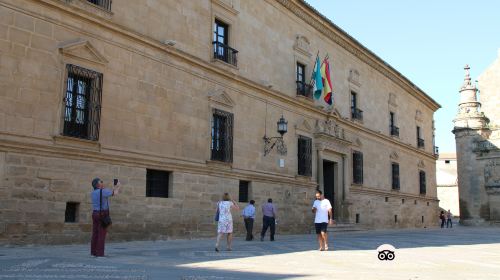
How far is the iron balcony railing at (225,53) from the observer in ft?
54.5

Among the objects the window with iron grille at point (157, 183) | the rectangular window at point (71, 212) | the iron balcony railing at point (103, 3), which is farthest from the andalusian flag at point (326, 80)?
the rectangular window at point (71, 212)

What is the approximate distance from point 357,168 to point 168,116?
1319 centimetres

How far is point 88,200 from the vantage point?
11.8 m

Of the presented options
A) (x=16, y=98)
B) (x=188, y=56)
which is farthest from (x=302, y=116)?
(x=16, y=98)

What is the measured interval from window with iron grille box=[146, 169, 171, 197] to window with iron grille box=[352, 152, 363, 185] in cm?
1259

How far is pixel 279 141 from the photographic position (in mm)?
19016

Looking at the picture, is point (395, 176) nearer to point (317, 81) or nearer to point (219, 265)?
point (317, 81)

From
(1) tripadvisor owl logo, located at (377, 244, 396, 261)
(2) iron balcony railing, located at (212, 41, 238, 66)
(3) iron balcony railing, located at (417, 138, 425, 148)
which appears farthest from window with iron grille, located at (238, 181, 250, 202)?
(3) iron balcony railing, located at (417, 138, 425, 148)

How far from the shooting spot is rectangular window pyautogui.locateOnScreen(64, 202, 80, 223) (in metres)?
11.5

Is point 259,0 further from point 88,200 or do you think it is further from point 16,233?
point 16,233

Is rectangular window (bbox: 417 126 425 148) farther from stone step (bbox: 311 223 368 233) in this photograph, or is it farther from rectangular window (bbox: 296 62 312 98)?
rectangular window (bbox: 296 62 312 98)

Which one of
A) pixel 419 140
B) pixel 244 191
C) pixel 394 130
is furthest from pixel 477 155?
pixel 244 191

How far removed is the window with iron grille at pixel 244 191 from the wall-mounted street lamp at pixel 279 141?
1.53 m

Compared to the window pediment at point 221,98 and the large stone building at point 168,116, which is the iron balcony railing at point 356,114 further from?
the window pediment at point 221,98
